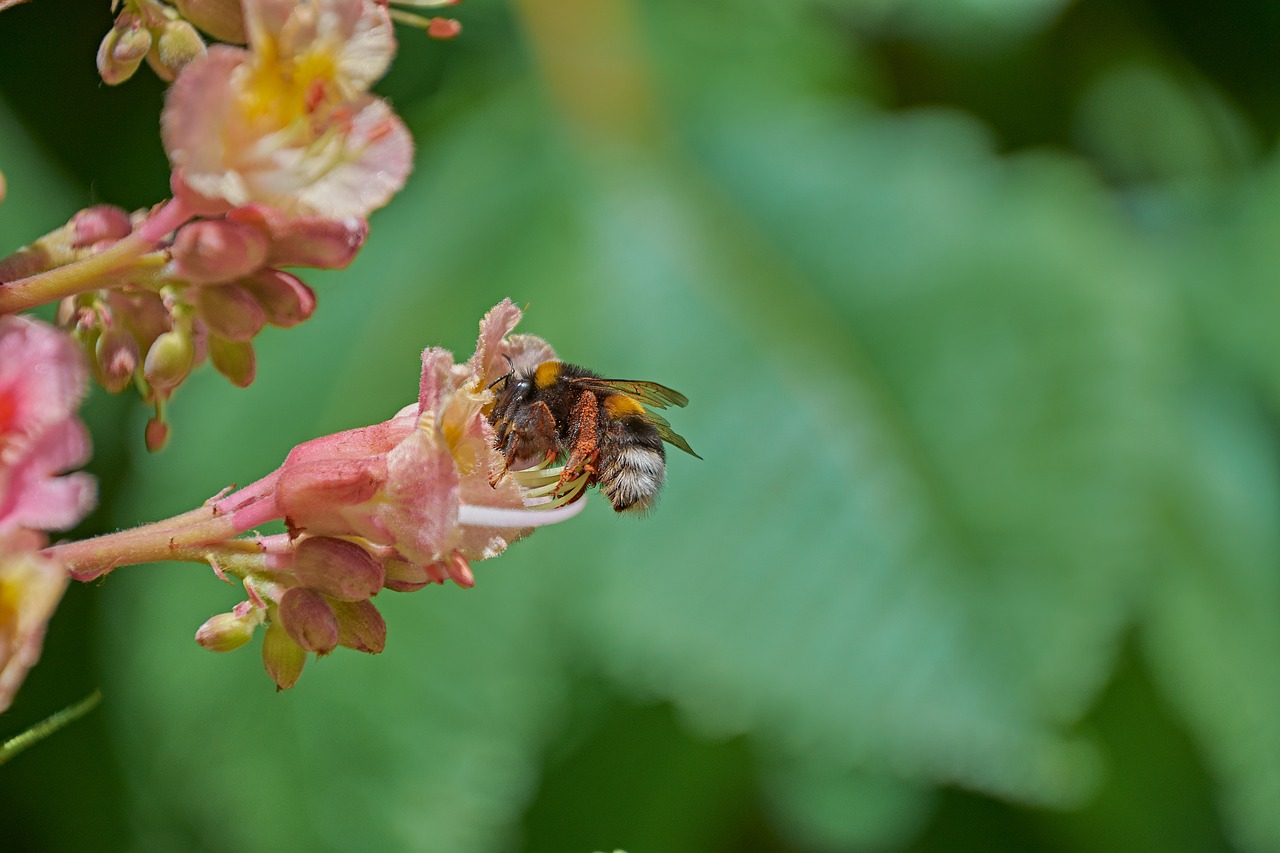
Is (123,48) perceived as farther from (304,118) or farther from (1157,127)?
(1157,127)

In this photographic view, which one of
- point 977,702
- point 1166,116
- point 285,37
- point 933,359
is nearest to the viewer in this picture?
point 285,37

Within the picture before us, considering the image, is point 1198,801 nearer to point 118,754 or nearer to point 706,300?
point 706,300

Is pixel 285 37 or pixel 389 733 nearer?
pixel 285 37

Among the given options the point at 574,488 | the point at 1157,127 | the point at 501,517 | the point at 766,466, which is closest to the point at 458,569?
the point at 501,517

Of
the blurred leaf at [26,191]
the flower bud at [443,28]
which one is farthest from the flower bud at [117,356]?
the blurred leaf at [26,191]

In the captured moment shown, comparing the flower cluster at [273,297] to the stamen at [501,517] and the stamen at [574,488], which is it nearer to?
the stamen at [501,517]

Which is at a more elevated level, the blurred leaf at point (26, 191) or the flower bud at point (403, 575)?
the flower bud at point (403, 575)

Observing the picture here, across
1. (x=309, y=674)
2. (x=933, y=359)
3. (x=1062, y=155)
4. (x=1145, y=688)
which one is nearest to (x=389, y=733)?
(x=309, y=674)

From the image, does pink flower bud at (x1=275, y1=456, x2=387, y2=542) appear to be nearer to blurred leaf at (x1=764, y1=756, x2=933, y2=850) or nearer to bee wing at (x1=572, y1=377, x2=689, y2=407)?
bee wing at (x1=572, y1=377, x2=689, y2=407)
